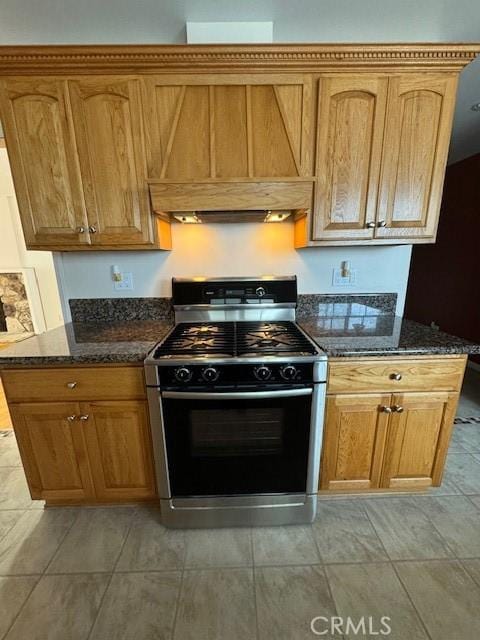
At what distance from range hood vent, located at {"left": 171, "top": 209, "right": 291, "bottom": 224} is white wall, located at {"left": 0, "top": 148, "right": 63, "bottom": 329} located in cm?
333

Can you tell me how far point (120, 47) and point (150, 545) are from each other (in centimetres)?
247

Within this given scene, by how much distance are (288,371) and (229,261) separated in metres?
0.95

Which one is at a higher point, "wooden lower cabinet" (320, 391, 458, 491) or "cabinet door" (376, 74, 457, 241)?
"cabinet door" (376, 74, 457, 241)

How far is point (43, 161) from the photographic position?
146 cm

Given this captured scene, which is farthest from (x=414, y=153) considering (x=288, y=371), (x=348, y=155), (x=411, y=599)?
(x=411, y=599)

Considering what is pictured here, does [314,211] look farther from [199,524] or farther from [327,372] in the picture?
[199,524]

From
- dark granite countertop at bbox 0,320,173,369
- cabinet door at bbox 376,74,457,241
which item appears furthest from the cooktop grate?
cabinet door at bbox 376,74,457,241

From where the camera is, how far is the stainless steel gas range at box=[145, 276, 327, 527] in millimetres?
1236

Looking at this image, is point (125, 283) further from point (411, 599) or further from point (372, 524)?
point (411, 599)

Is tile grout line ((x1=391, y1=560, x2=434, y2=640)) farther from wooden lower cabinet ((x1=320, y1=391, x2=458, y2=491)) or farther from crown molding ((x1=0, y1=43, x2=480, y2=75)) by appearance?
crown molding ((x1=0, y1=43, x2=480, y2=75))

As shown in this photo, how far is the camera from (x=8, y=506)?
1603mm

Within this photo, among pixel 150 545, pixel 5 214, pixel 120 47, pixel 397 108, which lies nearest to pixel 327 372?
pixel 150 545

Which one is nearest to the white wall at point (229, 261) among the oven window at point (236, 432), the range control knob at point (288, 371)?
the range control knob at point (288, 371)

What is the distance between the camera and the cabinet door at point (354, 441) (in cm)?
139
